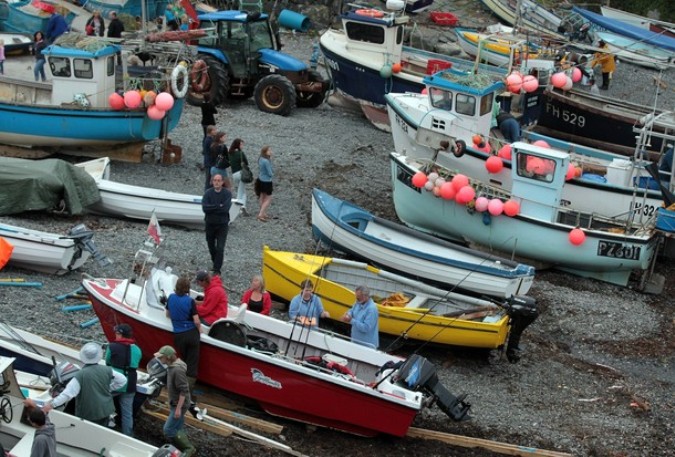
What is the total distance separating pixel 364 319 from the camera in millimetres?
12281

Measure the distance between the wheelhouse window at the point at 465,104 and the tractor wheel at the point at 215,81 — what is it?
588 cm

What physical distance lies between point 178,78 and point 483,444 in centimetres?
988

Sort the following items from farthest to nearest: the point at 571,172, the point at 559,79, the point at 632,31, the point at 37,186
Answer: the point at 632,31
the point at 559,79
the point at 571,172
the point at 37,186

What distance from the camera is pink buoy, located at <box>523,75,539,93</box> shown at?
2083 cm

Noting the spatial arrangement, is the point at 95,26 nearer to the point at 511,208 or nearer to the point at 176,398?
the point at 511,208

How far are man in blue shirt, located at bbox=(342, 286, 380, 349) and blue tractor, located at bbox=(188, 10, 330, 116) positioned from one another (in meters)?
11.8

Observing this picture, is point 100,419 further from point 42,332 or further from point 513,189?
point 513,189

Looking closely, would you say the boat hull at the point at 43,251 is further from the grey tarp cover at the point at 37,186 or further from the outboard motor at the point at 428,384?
the outboard motor at the point at 428,384

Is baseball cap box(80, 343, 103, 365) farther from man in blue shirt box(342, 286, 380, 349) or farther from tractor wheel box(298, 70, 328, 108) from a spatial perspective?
tractor wheel box(298, 70, 328, 108)

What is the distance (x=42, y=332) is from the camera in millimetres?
12516

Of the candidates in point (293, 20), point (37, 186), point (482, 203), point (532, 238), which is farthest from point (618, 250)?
point (293, 20)

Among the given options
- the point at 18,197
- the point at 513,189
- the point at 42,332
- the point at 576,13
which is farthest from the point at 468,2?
the point at 42,332

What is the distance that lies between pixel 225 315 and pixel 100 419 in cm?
207

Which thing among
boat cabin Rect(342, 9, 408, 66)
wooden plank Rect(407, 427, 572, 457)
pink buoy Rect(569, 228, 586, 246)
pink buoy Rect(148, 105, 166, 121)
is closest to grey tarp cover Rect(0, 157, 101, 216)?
pink buoy Rect(148, 105, 166, 121)
